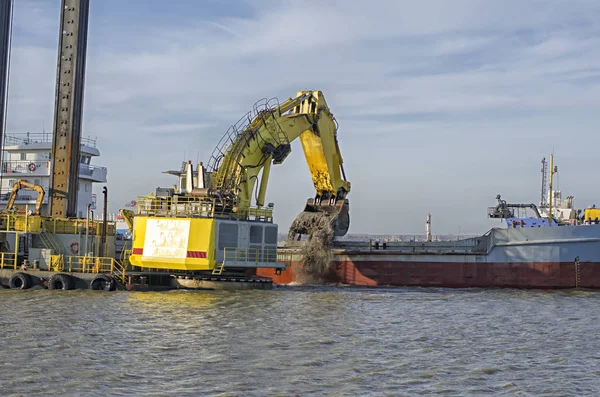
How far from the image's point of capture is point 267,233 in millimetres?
30484

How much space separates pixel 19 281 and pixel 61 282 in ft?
5.80

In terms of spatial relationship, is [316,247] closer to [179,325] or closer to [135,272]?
[135,272]

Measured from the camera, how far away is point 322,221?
36281mm

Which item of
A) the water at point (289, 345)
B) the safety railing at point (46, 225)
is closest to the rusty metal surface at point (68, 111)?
the safety railing at point (46, 225)

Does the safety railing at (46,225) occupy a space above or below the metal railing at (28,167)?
below

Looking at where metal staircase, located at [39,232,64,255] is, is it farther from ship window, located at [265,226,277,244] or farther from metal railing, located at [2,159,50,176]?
metal railing, located at [2,159,50,176]

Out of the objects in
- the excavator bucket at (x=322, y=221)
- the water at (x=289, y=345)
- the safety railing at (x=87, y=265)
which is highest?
the excavator bucket at (x=322, y=221)

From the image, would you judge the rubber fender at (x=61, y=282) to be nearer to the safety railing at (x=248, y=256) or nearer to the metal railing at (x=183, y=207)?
the metal railing at (x=183, y=207)

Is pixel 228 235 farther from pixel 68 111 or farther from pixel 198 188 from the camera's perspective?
pixel 68 111

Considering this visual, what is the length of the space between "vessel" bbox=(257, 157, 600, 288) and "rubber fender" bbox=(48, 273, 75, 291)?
10332 mm

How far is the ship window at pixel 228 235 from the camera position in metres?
28.9

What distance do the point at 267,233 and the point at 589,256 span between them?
13879 mm

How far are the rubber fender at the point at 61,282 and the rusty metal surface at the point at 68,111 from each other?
5.32 metres

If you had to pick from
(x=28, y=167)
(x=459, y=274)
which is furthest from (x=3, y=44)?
(x=459, y=274)
